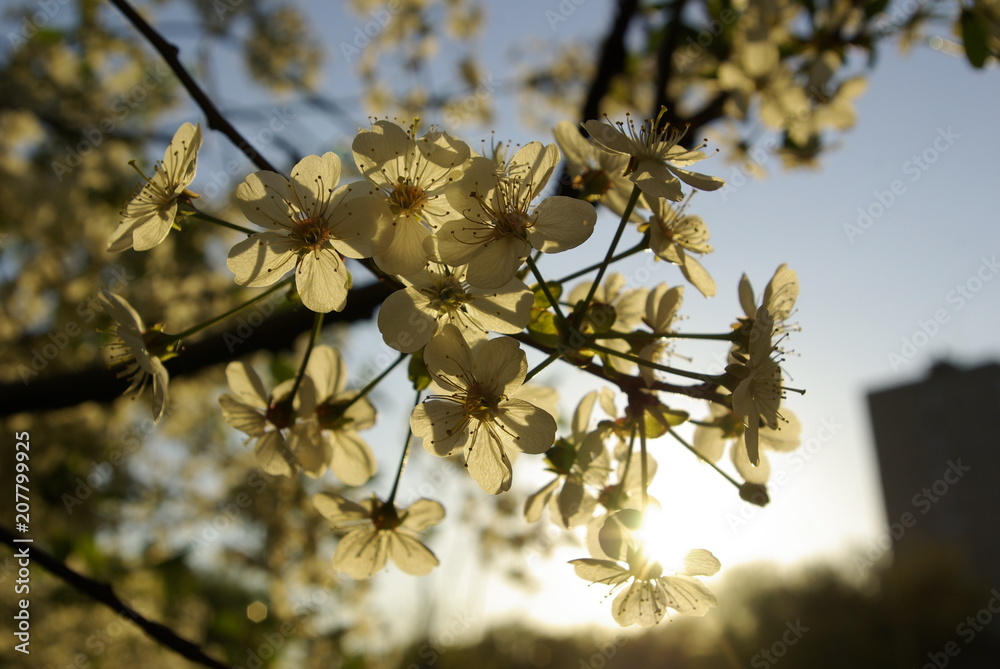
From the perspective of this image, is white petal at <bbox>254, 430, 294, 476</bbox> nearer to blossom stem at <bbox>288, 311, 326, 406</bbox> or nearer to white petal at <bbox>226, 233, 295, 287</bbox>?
blossom stem at <bbox>288, 311, 326, 406</bbox>

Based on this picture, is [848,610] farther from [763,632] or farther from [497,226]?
[497,226]

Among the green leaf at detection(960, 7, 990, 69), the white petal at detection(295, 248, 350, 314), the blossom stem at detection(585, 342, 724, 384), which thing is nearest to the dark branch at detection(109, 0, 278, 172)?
the white petal at detection(295, 248, 350, 314)

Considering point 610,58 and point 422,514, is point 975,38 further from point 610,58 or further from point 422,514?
point 422,514

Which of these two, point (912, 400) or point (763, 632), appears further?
point (912, 400)

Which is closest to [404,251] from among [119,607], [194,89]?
[194,89]

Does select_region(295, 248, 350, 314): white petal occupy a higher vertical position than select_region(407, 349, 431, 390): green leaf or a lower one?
higher

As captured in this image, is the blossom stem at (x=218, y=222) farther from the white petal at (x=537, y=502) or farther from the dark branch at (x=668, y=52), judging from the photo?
the dark branch at (x=668, y=52)

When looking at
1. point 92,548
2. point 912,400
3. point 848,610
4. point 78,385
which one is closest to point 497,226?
point 78,385
